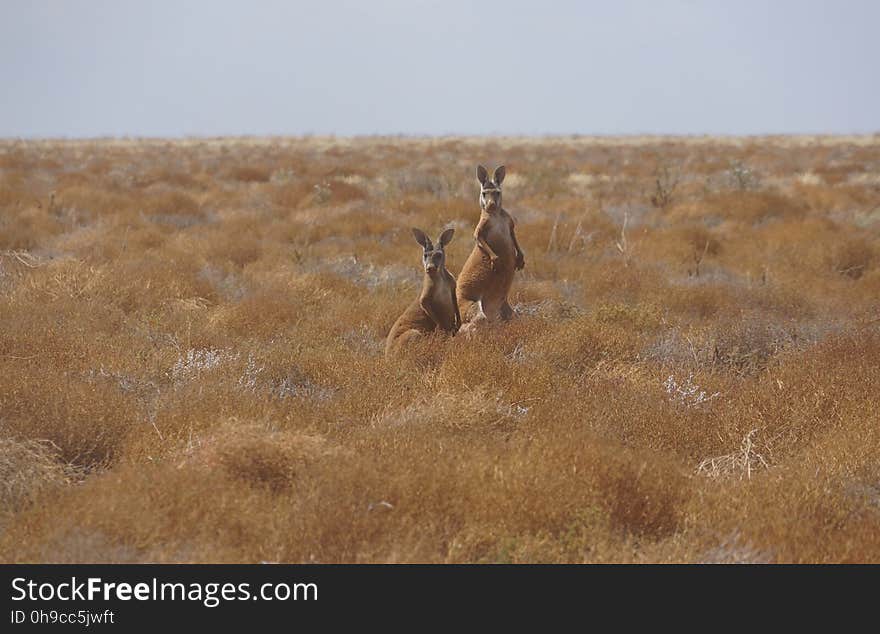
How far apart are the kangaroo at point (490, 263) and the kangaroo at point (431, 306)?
1.48 ft

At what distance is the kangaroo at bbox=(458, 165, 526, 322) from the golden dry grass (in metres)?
0.43

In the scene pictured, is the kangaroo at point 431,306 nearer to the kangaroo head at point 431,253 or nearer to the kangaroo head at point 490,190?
the kangaroo head at point 431,253

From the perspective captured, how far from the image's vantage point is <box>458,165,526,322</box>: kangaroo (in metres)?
6.66

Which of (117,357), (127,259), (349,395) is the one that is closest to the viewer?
(349,395)

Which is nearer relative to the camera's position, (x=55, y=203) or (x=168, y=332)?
(x=168, y=332)

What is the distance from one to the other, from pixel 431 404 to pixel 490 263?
2454 millimetres

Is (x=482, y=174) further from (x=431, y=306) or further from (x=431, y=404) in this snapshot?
(x=431, y=404)

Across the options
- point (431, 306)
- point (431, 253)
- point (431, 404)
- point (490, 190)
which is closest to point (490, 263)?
point (490, 190)

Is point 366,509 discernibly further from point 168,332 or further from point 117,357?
point 168,332
